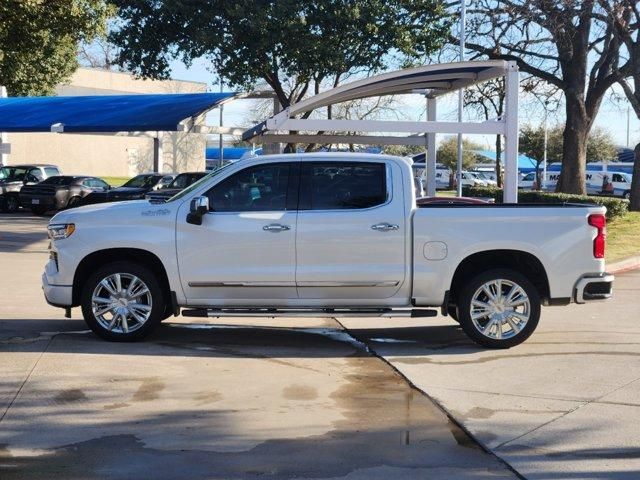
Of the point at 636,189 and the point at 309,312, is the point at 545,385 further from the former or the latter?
the point at 636,189

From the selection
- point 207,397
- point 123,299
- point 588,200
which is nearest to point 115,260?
point 123,299

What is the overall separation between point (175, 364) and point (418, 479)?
11.9 feet

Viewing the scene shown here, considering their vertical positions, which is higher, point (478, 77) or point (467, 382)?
point (478, 77)

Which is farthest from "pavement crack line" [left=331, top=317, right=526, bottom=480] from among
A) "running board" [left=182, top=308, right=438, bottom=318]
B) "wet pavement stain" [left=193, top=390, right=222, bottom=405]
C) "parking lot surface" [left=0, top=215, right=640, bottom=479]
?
"wet pavement stain" [left=193, top=390, right=222, bottom=405]

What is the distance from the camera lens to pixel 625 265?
17.6 m

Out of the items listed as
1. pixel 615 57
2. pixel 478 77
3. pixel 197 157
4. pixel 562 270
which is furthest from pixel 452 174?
pixel 562 270

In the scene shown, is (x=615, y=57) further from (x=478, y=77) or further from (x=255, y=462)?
(x=255, y=462)

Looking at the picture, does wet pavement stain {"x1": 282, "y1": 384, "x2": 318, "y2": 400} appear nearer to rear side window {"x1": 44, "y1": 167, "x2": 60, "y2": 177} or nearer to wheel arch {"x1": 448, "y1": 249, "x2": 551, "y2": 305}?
wheel arch {"x1": 448, "y1": 249, "x2": 551, "y2": 305}

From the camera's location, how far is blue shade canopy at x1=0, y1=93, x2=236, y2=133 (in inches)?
1063

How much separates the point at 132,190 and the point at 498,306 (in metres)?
20.2

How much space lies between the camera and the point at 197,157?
2923 inches

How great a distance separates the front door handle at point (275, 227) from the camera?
9.10 meters

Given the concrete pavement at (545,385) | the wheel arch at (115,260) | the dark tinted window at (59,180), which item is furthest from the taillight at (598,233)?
the dark tinted window at (59,180)

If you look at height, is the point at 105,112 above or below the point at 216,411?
above
